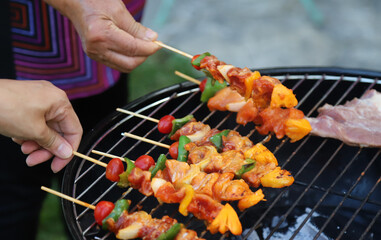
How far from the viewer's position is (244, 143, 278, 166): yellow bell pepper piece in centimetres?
286

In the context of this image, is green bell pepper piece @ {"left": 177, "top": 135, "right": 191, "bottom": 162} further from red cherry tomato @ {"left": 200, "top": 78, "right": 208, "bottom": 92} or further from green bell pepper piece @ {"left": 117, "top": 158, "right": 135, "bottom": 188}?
red cherry tomato @ {"left": 200, "top": 78, "right": 208, "bottom": 92}

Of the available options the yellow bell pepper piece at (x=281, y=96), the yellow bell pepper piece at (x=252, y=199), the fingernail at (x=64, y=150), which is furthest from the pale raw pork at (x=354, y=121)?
the fingernail at (x=64, y=150)

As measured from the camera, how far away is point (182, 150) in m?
2.90

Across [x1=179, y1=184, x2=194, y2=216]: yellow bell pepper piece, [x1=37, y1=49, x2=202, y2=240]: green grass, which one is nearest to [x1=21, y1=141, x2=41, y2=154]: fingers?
[x1=179, y1=184, x2=194, y2=216]: yellow bell pepper piece

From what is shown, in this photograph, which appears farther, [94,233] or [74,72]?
[74,72]

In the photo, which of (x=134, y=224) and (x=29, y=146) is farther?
(x=29, y=146)

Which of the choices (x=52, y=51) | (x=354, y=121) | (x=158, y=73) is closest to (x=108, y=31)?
(x=52, y=51)

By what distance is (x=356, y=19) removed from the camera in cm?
788

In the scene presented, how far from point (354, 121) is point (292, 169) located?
0.55 meters

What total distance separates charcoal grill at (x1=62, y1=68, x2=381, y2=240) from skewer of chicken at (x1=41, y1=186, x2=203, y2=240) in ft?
0.34

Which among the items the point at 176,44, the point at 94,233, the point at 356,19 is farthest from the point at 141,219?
the point at 356,19

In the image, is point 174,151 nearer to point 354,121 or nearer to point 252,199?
point 252,199

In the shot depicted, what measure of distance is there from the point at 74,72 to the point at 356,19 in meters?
5.85

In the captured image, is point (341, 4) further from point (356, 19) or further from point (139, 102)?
point (139, 102)
